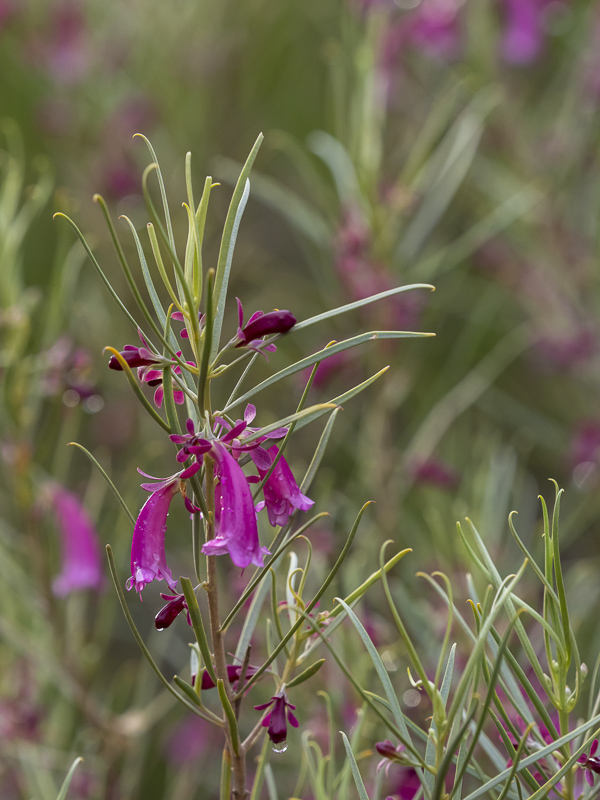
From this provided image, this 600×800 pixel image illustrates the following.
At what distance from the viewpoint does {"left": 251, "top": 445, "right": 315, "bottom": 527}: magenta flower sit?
19.3 inches

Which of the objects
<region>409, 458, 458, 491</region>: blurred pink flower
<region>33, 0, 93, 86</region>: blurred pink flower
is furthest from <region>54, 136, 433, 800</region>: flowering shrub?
<region>33, 0, 93, 86</region>: blurred pink flower

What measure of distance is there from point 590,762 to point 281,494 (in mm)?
249

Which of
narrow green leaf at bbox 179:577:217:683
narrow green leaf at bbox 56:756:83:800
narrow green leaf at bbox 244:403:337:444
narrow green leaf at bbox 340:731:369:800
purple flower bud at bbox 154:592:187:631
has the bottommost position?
narrow green leaf at bbox 56:756:83:800

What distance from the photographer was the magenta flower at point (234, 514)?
1.48 ft

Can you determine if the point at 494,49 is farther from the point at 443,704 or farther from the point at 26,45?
the point at 443,704

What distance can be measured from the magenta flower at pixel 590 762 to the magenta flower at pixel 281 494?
9.1 inches

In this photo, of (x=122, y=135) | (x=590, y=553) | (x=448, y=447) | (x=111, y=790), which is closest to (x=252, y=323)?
(x=111, y=790)

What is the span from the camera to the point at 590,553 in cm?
237

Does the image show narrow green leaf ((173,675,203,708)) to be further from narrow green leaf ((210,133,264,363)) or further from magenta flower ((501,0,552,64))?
magenta flower ((501,0,552,64))

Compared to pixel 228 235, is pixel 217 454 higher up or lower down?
lower down

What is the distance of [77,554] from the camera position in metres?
1.12

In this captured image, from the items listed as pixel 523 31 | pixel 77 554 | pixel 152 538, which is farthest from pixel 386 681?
pixel 523 31

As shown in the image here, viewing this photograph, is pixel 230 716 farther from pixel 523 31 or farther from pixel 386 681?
pixel 523 31

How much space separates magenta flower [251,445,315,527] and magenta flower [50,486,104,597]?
643 mm
